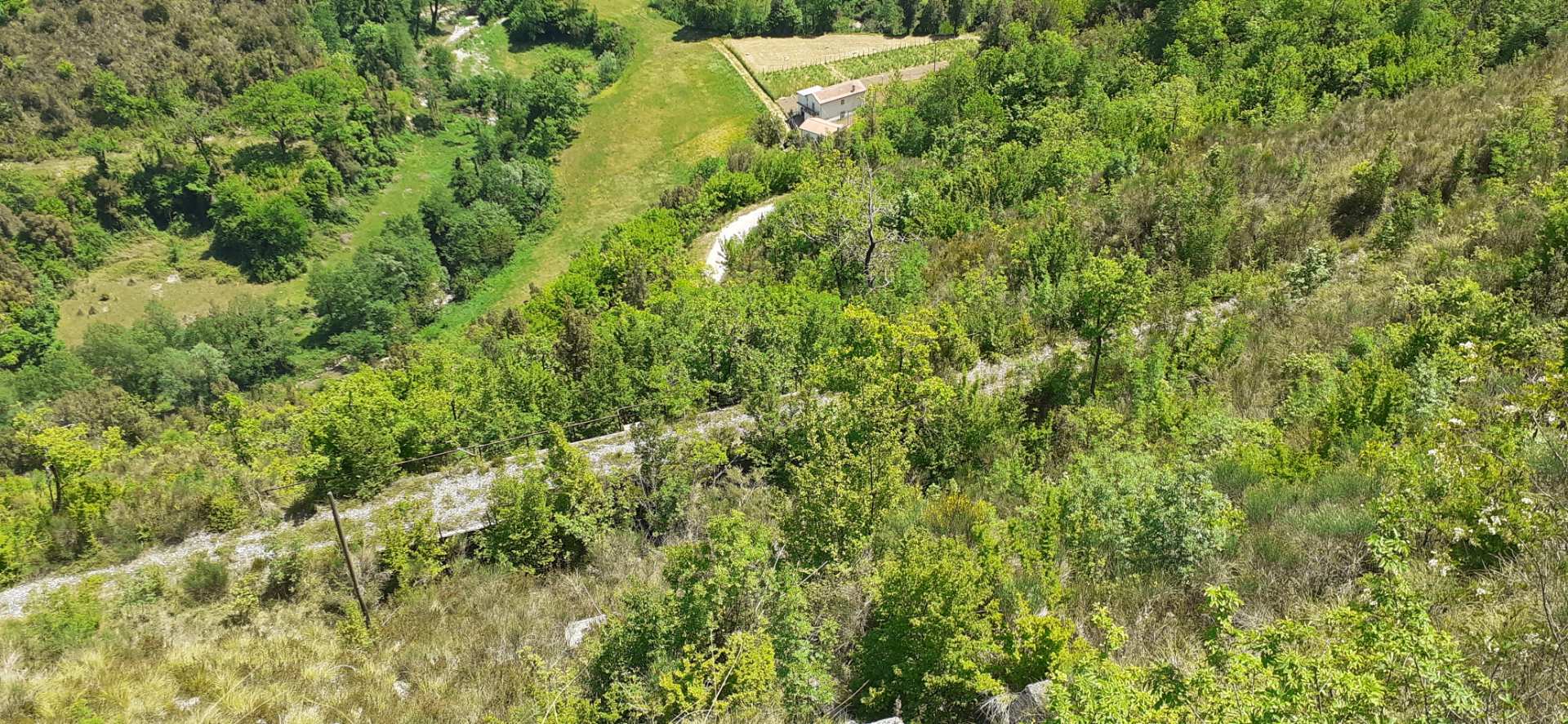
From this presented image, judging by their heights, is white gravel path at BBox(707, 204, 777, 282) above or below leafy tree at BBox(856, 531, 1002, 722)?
below

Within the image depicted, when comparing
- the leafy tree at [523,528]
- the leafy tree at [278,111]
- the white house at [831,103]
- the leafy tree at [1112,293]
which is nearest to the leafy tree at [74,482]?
the leafy tree at [523,528]

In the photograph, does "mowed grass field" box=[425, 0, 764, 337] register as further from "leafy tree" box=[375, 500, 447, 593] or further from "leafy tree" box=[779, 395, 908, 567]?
"leafy tree" box=[779, 395, 908, 567]

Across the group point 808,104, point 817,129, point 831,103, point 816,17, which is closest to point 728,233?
point 817,129

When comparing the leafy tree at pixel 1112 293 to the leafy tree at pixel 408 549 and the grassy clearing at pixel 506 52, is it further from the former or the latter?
the grassy clearing at pixel 506 52

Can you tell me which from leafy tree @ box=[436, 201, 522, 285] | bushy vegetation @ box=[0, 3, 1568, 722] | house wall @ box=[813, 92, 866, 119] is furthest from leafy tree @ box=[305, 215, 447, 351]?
house wall @ box=[813, 92, 866, 119]

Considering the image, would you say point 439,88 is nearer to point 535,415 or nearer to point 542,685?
point 535,415

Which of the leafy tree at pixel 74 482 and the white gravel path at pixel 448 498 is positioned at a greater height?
the leafy tree at pixel 74 482

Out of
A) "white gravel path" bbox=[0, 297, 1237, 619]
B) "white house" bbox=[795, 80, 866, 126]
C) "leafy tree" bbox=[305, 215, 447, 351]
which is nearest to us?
"white gravel path" bbox=[0, 297, 1237, 619]
